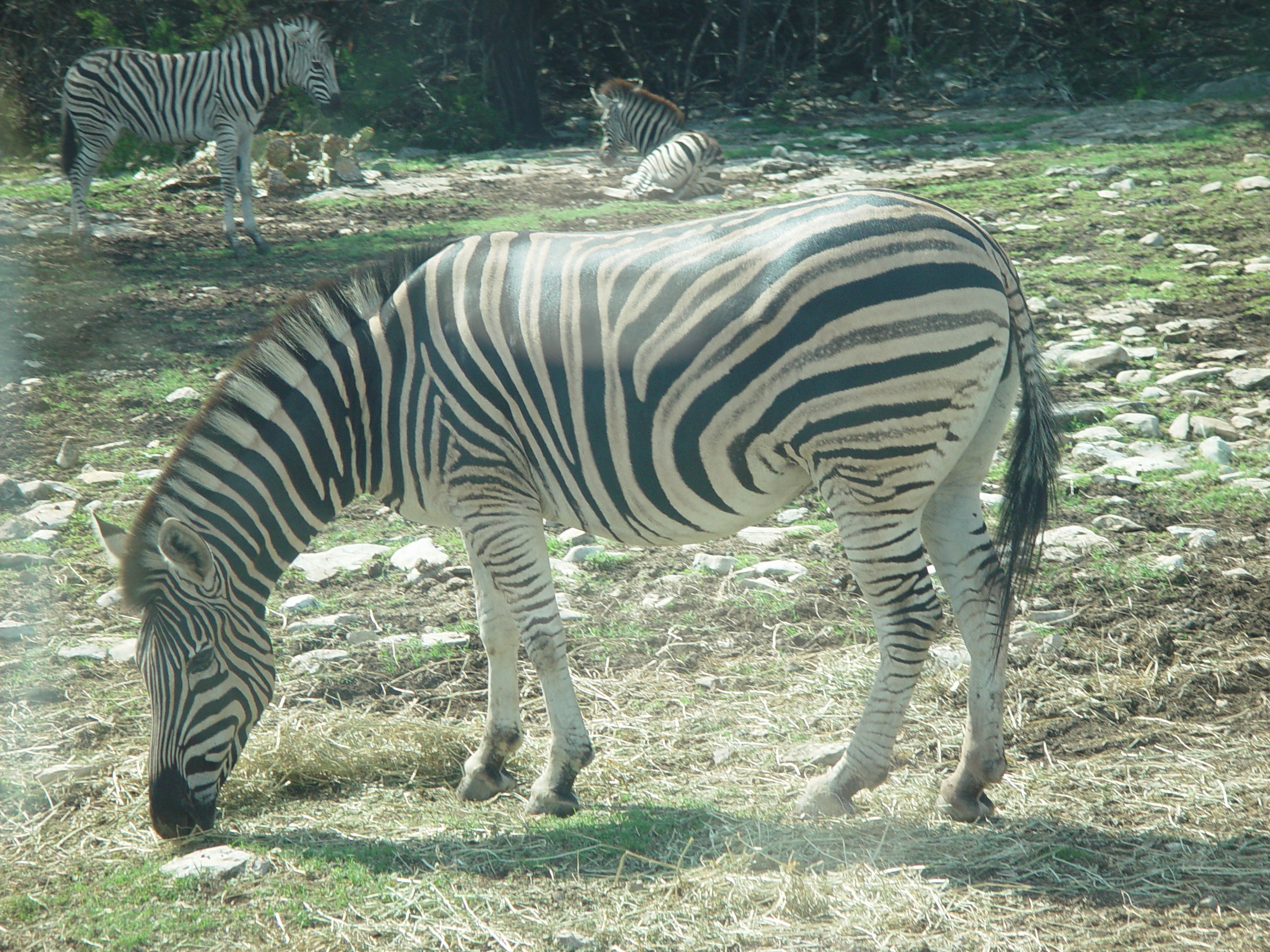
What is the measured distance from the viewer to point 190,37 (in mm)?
18438

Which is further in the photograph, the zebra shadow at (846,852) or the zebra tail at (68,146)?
the zebra tail at (68,146)

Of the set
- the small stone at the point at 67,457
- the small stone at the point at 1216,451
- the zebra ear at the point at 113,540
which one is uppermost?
the zebra ear at the point at 113,540

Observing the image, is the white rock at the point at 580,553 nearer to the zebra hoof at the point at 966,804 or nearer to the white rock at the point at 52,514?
the zebra hoof at the point at 966,804

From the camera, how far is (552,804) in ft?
12.6

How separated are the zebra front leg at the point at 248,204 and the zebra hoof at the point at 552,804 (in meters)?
9.08

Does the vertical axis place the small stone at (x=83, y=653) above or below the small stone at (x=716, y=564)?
below

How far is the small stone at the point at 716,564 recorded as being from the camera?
5.56 meters

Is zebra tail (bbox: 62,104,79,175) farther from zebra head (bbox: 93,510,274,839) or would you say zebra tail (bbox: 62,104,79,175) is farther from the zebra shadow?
the zebra shadow

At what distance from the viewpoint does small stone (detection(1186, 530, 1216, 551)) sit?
17.1 feet

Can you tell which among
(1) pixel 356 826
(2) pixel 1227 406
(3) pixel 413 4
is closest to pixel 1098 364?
(2) pixel 1227 406

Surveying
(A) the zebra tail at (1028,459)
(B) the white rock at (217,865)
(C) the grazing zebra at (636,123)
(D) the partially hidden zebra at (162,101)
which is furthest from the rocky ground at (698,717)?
(C) the grazing zebra at (636,123)

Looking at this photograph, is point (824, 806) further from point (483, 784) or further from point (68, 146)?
point (68, 146)

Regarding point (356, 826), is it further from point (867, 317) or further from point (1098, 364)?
point (1098, 364)

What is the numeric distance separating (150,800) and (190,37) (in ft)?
59.6
